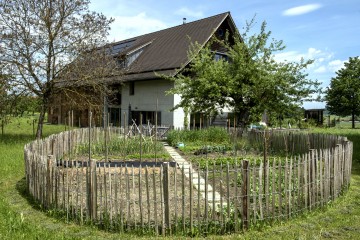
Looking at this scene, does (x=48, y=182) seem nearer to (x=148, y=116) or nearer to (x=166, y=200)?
(x=166, y=200)

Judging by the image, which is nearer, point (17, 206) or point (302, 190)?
point (302, 190)

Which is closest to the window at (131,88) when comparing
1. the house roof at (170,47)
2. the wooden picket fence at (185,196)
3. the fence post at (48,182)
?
the house roof at (170,47)

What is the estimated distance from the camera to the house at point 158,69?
2492 cm

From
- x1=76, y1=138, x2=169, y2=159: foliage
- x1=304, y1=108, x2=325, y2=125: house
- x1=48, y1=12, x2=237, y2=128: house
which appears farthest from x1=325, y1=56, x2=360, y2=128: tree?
x1=76, y1=138, x2=169, y2=159: foliage

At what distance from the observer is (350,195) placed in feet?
28.4

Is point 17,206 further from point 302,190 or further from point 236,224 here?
point 302,190

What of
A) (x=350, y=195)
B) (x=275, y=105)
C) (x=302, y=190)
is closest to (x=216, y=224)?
(x=302, y=190)

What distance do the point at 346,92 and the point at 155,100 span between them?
32.9m

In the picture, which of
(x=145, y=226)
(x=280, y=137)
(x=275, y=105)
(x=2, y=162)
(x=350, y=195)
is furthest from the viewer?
(x=275, y=105)

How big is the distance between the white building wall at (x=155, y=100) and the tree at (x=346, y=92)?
3086 cm

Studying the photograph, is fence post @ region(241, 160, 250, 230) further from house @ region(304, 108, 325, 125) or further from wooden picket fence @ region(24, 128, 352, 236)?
house @ region(304, 108, 325, 125)

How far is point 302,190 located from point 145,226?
10.9 feet

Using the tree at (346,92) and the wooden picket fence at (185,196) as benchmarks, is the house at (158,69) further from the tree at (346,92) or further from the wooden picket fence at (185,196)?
the tree at (346,92)

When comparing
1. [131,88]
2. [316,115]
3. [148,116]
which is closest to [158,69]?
[148,116]
